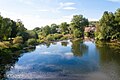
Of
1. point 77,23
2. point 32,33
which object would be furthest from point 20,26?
point 77,23

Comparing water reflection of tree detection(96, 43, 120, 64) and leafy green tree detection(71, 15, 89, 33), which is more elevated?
leafy green tree detection(71, 15, 89, 33)

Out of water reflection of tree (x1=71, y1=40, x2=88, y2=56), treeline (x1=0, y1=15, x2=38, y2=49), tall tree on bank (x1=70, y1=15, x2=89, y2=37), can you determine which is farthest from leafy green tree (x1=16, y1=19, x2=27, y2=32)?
tall tree on bank (x1=70, y1=15, x2=89, y2=37)

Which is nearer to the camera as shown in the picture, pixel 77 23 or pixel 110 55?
pixel 110 55

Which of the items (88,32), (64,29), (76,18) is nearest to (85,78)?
(88,32)

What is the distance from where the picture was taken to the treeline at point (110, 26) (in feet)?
372

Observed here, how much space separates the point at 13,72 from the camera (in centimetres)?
4341

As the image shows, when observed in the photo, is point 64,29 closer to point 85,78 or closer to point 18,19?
point 18,19

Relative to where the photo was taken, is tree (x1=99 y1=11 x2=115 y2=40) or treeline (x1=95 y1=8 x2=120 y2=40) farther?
tree (x1=99 y1=11 x2=115 y2=40)

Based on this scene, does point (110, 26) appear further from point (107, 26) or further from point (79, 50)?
point (79, 50)

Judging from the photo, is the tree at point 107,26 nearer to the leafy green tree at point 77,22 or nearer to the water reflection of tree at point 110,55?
the water reflection of tree at point 110,55

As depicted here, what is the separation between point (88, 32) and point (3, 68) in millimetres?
114101

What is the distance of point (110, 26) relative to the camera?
4564 inches

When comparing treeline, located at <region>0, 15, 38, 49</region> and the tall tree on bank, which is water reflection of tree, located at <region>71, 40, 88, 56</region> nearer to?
treeline, located at <region>0, 15, 38, 49</region>

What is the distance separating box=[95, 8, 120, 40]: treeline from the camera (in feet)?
372
